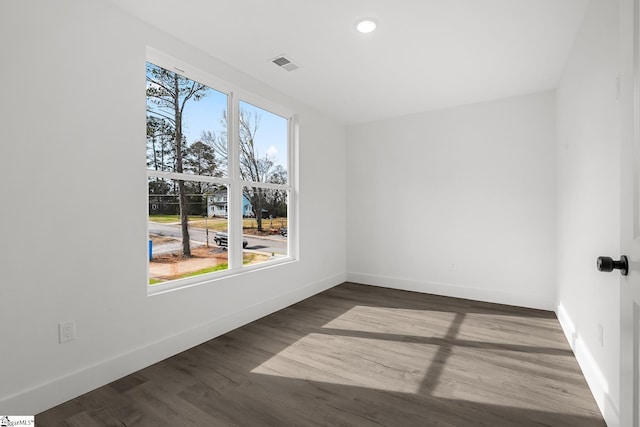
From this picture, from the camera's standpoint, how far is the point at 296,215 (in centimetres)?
425

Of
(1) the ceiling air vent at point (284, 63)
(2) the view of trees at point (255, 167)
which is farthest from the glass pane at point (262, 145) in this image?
(1) the ceiling air vent at point (284, 63)

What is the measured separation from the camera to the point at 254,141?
12.3 ft

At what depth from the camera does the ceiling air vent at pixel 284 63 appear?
10.0 ft

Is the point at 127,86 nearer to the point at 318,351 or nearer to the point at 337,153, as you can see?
the point at 318,351

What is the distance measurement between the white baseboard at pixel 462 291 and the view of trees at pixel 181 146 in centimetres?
251

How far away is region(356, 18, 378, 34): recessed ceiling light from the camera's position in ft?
8.02

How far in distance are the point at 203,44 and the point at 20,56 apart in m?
1.30

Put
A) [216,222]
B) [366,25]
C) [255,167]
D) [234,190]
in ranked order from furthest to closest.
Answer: [255,167] → [234,190] → [216,222] → [366,25]

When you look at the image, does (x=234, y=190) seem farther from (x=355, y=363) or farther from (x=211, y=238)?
(x=355, y=363)

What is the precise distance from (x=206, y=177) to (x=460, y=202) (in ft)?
10.6

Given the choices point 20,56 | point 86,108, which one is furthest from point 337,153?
point 20,56

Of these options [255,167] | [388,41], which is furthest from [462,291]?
[388,41]

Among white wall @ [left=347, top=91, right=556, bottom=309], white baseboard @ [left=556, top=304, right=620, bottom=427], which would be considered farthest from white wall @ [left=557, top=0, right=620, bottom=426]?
white wall @ [left=347, top=91, right=556, bottom=309]

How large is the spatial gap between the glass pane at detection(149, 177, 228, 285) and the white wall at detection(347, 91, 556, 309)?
2.55 metres
